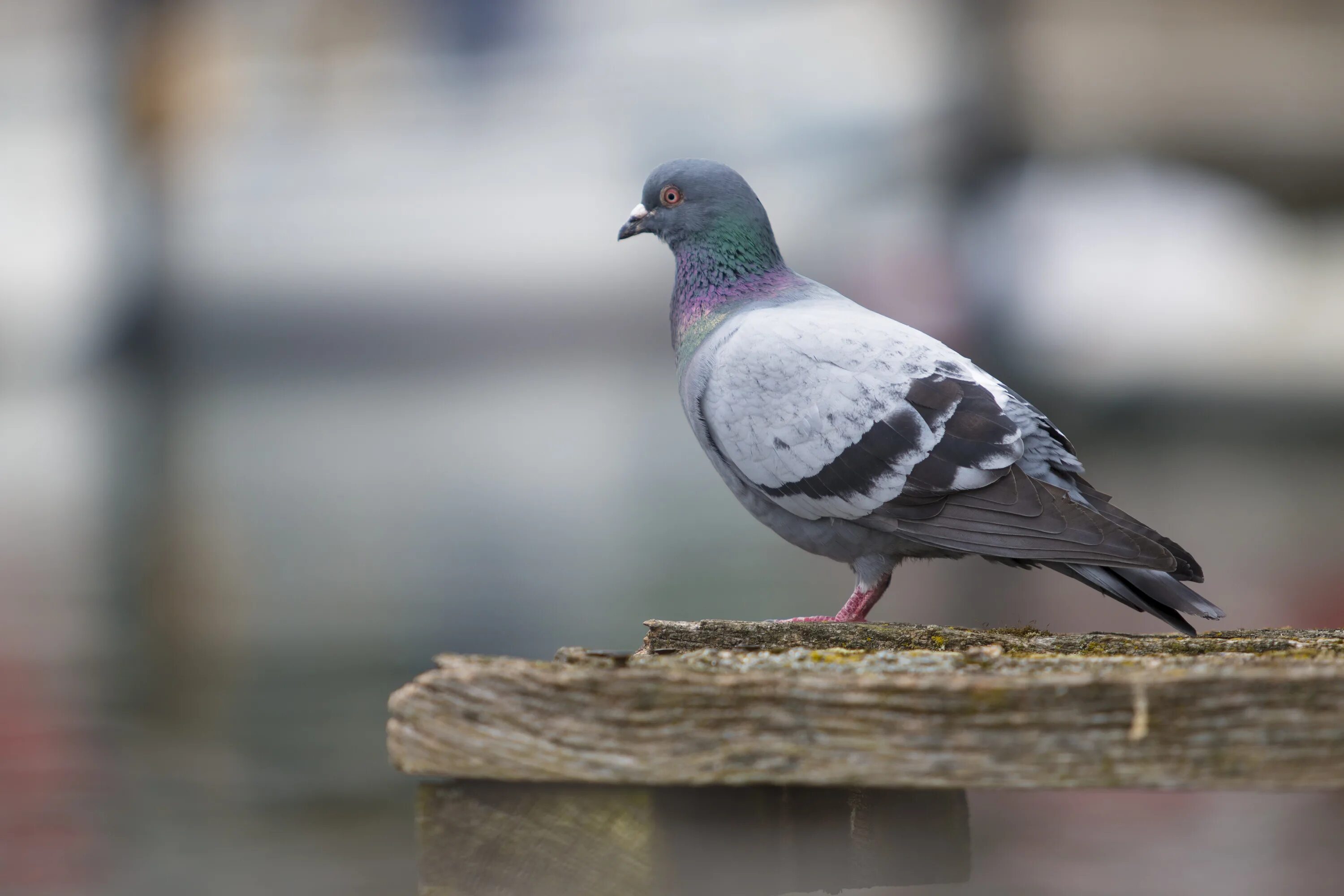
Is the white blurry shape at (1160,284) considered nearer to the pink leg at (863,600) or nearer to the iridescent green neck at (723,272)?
the iridescent green neck at (723,272)

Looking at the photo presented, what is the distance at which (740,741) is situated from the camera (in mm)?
1492

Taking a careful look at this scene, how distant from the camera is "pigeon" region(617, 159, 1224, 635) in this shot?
2734 mm

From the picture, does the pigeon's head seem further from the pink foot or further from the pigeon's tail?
the pigeon's tail

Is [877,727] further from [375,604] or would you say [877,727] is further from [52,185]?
[52,185]

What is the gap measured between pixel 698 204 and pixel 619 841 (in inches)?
90.8

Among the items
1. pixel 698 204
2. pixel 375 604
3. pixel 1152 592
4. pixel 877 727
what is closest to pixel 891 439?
pixel 1152 592

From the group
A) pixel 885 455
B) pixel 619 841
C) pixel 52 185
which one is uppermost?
pixel 52 185

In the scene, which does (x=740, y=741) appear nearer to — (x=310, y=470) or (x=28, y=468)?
(x=310, y=470)

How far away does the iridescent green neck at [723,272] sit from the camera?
350 centimetres

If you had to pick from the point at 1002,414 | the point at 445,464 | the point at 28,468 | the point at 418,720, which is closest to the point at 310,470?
the point at 445,464

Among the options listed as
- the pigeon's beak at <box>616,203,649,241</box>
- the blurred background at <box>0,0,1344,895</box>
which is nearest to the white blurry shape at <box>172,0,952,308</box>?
the blurred background at <box>0,0,1344,895</box>

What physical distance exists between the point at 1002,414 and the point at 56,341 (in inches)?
732

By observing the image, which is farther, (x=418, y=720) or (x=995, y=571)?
(x=995, y=571)

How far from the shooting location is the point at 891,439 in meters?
2.97
